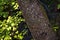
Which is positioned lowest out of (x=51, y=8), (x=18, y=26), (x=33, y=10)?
→ (x=18, y=26)

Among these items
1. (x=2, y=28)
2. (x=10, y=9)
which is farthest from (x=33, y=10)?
(x=10, y=9)

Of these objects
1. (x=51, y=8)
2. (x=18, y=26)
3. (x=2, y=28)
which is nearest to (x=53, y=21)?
(x=51, y=8)

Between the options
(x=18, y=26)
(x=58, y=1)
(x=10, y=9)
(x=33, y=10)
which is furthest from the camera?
(x=10, y=9)

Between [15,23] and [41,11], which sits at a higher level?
[41,11]

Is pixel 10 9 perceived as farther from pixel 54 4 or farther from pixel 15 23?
pixel 54 4

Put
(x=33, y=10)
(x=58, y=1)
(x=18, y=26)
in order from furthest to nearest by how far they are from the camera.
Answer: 1. (x=18, y=26)
2. (x=58, y=1)
3. (x=33, y=10)

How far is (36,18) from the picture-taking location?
1.99m

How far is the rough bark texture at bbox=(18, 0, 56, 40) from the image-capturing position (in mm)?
1966

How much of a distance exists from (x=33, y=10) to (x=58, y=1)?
94 centimetres

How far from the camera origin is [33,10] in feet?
6.49

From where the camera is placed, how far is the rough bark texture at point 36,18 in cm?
197

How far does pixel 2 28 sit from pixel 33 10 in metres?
1.06

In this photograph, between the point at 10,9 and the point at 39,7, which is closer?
the point at 39,7

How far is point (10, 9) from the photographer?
10.6 feet
